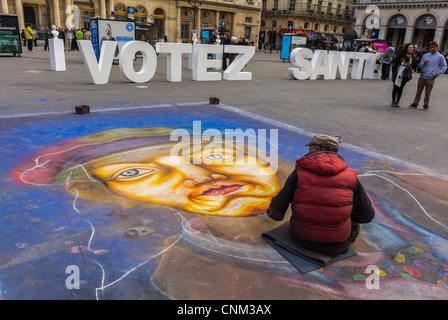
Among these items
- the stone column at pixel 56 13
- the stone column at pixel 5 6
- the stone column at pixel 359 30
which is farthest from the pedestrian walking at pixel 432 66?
the stone column at pixel 359 30

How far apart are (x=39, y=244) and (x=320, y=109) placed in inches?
310

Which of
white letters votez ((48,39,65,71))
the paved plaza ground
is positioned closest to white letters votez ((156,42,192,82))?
white letters votez ((48,39,65,71))

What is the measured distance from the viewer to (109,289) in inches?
93.8

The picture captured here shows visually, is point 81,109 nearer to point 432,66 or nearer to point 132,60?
point 132,60

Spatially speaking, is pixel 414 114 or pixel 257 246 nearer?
pixel 257 246

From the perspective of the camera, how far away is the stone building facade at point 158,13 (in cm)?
3750

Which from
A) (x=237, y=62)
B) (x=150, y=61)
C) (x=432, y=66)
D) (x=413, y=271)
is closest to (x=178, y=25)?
(x=237, y=62)

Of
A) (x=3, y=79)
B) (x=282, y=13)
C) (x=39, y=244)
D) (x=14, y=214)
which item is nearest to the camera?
(x=39, y=244)

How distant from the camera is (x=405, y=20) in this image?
180 feet

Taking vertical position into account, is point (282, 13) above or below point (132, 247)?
above

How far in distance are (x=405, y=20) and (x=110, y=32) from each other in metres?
52.5

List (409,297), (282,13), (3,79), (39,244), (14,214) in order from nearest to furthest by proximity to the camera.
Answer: (409,297) < (39,244) < (14,214) < (3,79) < (282,13)

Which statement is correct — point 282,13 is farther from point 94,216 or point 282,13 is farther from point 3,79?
point 94,216
